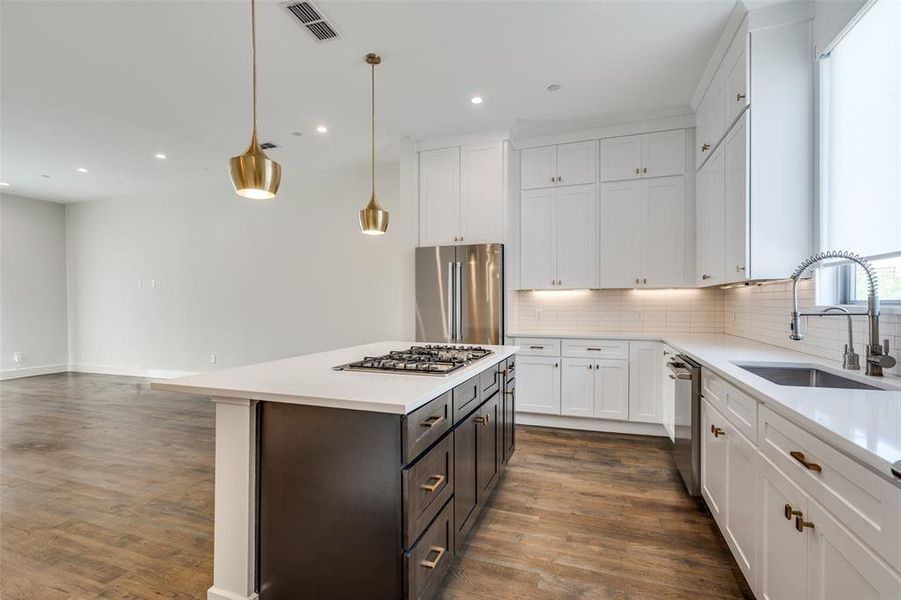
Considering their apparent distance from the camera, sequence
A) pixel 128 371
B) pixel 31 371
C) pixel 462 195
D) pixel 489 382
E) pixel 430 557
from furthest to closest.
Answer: pixel 128 371 → pixel 31 371 → pixel 462 195 → pixel 489 382 → pixel 430 557

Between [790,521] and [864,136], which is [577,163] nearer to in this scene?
[864,136]

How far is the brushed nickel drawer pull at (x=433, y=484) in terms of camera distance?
1.52 metres

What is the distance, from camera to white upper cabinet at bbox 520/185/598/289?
4.09 m

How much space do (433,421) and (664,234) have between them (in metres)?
3.28

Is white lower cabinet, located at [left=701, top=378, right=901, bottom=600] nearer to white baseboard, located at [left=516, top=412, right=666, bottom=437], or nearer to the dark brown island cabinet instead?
the dark brown island cabinet

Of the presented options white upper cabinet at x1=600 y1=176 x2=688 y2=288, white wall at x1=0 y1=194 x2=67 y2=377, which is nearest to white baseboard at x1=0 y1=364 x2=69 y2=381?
white wall at x1=0 y1=194 x2=67 y2=377

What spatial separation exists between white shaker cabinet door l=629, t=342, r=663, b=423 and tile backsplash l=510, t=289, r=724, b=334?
1.77 feet

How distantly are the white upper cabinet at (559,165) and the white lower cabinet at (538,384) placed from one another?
180cm

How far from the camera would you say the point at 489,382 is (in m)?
2.36

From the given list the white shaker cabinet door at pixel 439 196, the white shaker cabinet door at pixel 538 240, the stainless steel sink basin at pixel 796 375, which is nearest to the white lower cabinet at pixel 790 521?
the stainless steel sink basin at pixel 796 375

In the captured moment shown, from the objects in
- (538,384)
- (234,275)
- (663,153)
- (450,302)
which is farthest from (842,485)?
(234,275)

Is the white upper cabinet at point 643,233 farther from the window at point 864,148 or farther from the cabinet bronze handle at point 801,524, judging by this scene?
the cabinet bronze handle at point 801,524

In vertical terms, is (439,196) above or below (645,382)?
above

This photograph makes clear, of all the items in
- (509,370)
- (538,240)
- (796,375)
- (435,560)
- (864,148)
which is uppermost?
(864,148)
